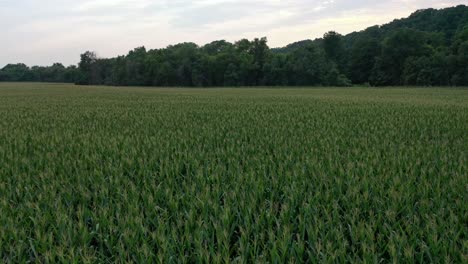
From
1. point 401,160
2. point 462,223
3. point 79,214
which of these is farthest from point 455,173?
point 79,214

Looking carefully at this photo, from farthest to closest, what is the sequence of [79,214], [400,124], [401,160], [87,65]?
1. [87,65]
2. [400,124]
3. [401,160]
4. [79,214]

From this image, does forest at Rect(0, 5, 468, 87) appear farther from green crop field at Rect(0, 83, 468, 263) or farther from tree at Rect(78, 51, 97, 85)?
green crop field at Rect(0, 83, 468, 263)

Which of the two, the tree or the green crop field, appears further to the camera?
the tree

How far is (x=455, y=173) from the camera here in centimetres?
676

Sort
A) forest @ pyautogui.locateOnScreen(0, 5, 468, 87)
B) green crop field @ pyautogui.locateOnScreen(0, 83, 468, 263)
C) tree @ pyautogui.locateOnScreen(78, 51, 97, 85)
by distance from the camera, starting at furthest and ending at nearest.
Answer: tree @ pyautogui.locateOnScreen(78, 51, 97, 85) → forest @ pyautogui.locateOnScreen(0, 5, 468, 87) → green crop field @ pyautogui.locateOnScreen(0, 83, 468, 263)

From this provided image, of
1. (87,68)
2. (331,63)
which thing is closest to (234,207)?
(331,63)

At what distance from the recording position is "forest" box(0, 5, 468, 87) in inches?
3494

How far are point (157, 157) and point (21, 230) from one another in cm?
429

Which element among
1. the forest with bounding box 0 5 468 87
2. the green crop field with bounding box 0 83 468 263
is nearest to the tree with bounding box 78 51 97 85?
the forest with bounding box 0 5 468 87

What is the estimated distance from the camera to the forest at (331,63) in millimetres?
88750

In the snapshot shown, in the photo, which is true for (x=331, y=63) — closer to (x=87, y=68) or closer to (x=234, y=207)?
(x=87, y=68)

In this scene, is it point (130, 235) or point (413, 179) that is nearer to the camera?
point (130, 235)

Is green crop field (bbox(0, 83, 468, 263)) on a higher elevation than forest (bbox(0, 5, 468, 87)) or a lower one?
lower

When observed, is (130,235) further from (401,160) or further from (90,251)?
(401,160)
